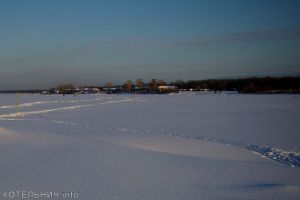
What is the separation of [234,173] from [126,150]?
3245 mm

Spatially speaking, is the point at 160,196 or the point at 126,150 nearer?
the point at 160,196

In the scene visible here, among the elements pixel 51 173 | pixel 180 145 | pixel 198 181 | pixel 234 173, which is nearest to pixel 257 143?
pixel 180 145

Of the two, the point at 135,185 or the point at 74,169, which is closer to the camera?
the point at 135,185

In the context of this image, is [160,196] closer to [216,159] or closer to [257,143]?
[216,159]

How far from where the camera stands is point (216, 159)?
25.8 ft

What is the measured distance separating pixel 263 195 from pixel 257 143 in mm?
5022

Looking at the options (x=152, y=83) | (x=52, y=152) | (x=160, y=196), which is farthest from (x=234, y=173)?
(x=152, y=83)

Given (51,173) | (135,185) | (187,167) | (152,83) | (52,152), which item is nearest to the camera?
(135,185)

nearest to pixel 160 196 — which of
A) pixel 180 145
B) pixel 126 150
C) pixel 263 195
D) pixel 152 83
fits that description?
pixel 263 195

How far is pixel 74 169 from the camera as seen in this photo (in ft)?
22.1

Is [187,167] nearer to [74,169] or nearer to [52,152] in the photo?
[74,169]

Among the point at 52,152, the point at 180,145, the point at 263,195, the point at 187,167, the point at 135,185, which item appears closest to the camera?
the point at 263,195

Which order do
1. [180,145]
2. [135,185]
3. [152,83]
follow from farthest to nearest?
[152,83]
[180,145]
[135,185]

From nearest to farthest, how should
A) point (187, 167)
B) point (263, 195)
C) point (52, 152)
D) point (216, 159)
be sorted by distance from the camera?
point (263, 195), point (187, 167), point (216, 159), point (52, 152)
